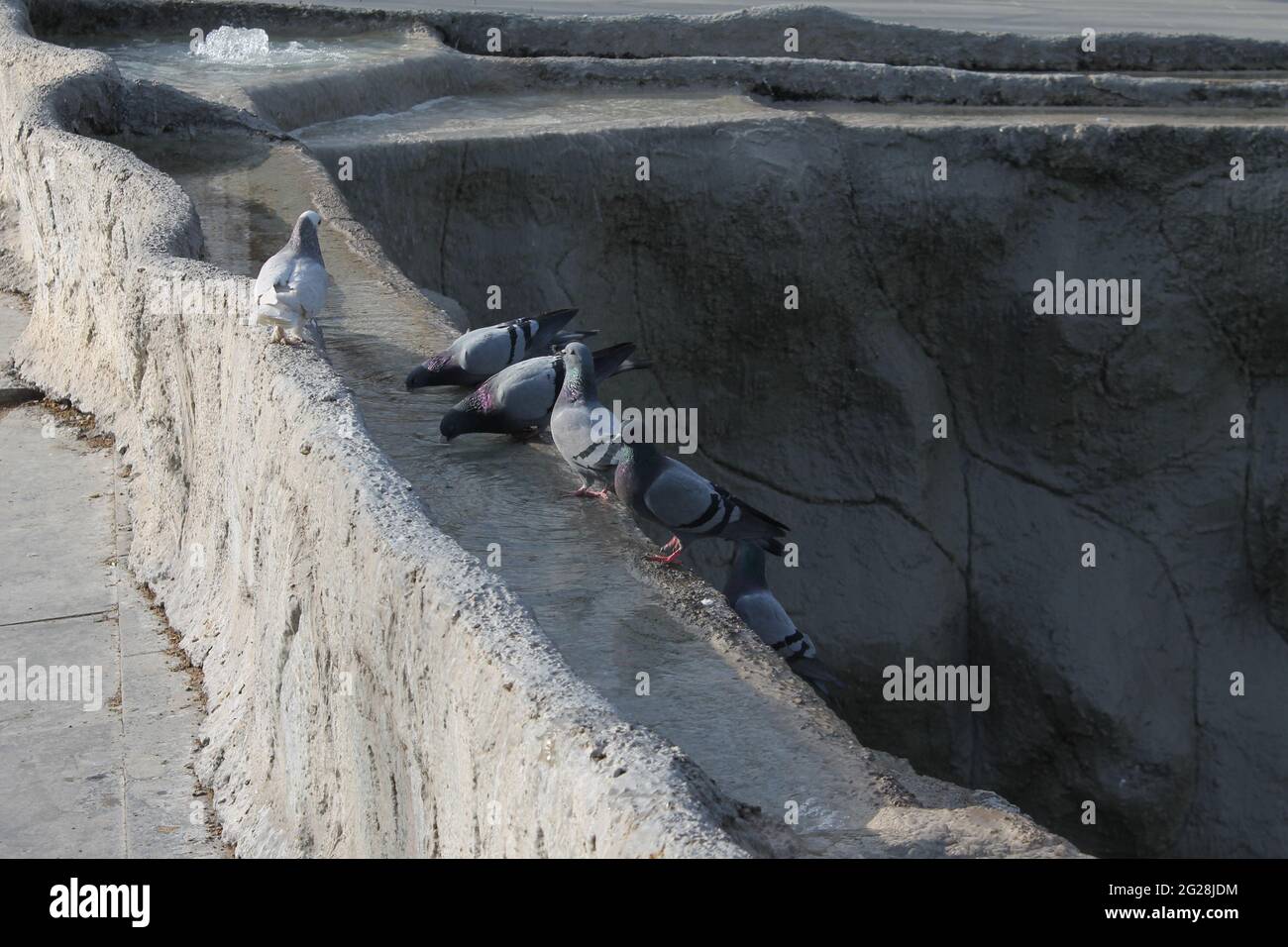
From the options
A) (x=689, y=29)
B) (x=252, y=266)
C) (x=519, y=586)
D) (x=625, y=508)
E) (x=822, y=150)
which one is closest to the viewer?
(x=519, y=586)

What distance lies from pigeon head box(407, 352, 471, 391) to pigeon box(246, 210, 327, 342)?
49 centimetres

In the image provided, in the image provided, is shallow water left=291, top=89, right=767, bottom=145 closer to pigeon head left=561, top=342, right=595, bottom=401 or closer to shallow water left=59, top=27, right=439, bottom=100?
shallow water left=59, top=27, right=439, bottom=100

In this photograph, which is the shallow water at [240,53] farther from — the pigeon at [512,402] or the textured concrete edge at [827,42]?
the pigeon at [512,402]

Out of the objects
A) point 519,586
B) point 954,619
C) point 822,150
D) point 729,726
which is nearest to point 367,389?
point 519,586

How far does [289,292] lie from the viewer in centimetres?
435

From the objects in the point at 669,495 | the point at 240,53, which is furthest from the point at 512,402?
the point at 240,53

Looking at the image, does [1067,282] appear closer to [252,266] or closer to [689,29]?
[689,29]

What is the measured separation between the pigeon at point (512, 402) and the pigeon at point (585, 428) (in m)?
0.14

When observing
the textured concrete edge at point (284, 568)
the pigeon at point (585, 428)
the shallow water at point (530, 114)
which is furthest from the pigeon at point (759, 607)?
the shallow water at point (530, 114)

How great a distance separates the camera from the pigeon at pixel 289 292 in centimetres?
430

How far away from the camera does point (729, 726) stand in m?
3.54

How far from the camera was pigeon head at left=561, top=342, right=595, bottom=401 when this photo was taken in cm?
458

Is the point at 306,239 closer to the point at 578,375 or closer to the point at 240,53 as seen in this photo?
the point at 578,375
